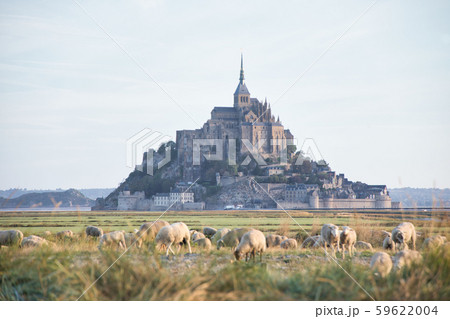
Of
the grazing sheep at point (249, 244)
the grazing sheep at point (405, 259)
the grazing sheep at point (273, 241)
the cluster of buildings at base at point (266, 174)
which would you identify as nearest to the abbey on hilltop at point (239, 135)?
the cluster of buildings at base at point (266, 174)

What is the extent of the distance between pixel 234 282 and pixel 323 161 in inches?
4856

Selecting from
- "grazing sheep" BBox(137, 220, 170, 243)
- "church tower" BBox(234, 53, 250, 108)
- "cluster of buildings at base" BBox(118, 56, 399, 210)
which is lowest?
"grazing sheep" BBox(137, 220, 170, 243)

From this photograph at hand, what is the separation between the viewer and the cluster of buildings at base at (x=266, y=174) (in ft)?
371

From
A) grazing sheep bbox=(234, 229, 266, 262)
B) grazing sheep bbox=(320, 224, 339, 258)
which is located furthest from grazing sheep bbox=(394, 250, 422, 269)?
grazing sheep bbox=(320, 224, 339, 258)

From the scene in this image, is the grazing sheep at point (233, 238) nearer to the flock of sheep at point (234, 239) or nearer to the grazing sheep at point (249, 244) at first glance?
the flock of sheep at point (234, 239)

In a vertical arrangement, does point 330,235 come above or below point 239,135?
below

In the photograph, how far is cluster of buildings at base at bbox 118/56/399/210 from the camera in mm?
113125

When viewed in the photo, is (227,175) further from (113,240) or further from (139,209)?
(113,240)

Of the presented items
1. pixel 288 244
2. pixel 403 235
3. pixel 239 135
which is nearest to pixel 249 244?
pixel 403 235

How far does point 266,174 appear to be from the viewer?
4569 inches

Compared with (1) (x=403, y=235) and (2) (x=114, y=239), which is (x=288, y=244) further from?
(2) (x=114, y=239)

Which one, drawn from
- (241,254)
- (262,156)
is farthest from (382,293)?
(262,156)

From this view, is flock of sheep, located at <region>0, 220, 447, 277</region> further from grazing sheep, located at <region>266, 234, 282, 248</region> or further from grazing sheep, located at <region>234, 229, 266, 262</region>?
grazing sheep, located at <region>266, 234, 282, 248</region>

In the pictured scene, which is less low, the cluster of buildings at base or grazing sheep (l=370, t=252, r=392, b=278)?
the cluster of buildings at base
